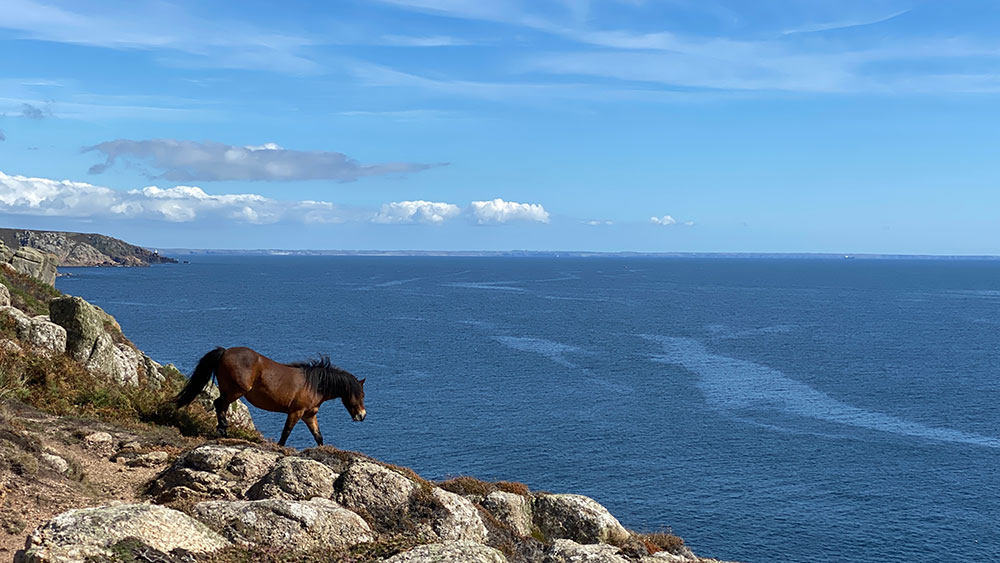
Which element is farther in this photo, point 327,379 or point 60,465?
point 327,379

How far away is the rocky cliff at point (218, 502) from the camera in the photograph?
28.3 feet

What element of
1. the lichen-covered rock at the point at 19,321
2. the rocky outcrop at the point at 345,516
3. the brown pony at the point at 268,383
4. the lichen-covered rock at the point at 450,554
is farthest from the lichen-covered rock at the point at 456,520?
the lichen-covered rock at the point at 19,321

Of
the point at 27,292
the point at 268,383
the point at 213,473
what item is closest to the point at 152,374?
the point at 268,383

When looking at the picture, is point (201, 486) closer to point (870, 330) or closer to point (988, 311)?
point (870, 330)

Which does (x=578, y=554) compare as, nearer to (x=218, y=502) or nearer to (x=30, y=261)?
(x=218, y=502)

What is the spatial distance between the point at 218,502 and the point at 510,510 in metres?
5.02

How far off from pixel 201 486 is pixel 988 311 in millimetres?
189410

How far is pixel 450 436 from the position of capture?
208ft

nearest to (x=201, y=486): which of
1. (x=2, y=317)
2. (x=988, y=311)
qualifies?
(x=2, y=317)

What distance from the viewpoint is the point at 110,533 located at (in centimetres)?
818

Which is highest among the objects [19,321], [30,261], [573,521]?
[30,261]

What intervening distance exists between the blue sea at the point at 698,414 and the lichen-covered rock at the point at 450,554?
3679 cm

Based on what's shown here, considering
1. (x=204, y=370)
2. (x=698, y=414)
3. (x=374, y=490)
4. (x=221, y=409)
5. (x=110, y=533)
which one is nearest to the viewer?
(x=110, y=533)

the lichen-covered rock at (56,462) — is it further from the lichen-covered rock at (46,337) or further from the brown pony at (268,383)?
the lichen-covered rock at (46,337)
